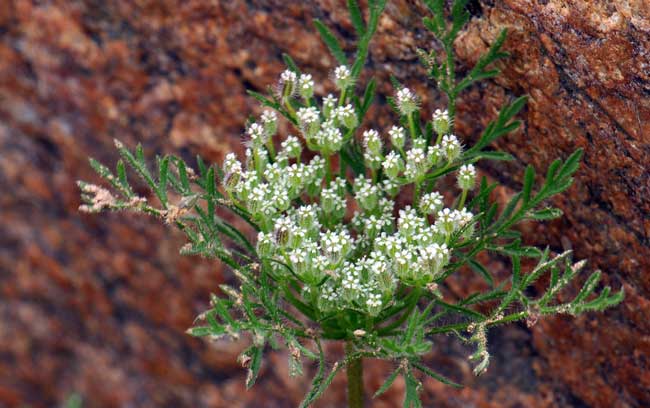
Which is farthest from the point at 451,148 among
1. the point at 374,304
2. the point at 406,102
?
the point at 374,304

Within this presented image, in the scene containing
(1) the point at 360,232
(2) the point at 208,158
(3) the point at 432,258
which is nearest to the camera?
(3) the point at 432,258

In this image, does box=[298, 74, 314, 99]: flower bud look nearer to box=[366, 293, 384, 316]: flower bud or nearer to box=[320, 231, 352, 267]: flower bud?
box=[320, 231, 352, 267]: flower bud

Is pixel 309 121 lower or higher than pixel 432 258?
higher

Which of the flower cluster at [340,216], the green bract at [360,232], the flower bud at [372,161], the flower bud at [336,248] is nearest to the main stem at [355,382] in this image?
the green bract at [360,232]

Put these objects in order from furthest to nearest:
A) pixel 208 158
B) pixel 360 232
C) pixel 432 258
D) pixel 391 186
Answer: pixel 208 158
pixel 360 232
pixel 391 186
pixel 432 258

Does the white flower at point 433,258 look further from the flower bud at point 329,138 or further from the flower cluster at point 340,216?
the flower bud at point 329,138

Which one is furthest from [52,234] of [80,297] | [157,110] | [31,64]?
[157,110]

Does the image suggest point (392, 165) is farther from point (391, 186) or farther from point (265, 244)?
point (265, 244)

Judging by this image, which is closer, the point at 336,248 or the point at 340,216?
the point at 336,248

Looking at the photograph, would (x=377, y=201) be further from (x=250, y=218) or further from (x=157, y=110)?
(x=157, y=110)
